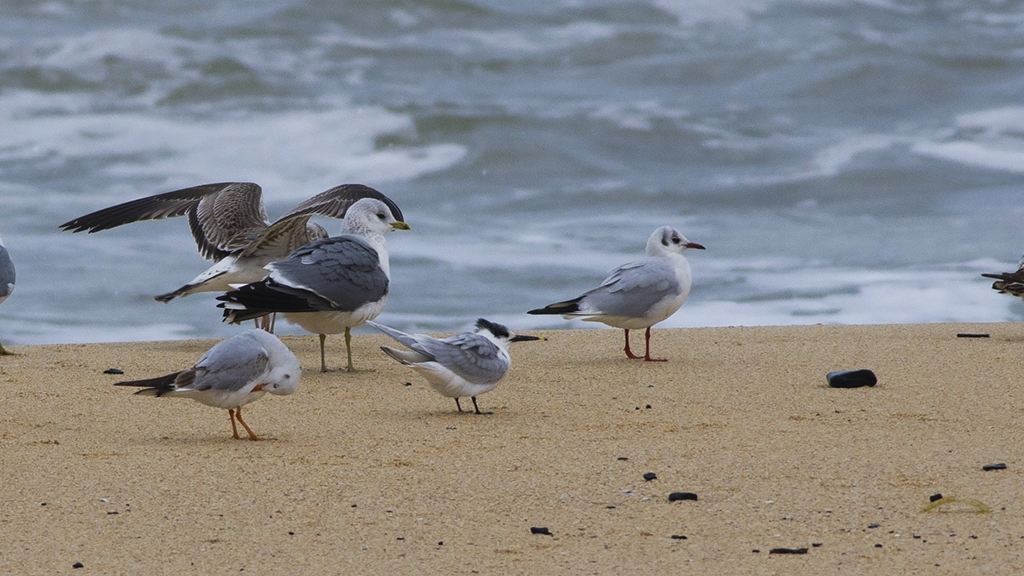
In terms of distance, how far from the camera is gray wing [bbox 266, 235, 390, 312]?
6867mm

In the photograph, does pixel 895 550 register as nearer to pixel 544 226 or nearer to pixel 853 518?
pixel 853 518

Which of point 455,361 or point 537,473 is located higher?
point 455,361

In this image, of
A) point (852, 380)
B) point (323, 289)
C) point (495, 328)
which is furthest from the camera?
point (323, 289)

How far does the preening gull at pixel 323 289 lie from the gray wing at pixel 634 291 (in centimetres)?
116

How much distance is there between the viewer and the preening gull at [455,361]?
569 cm

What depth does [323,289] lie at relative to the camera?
6.89 meters

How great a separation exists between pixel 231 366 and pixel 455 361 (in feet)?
3.22

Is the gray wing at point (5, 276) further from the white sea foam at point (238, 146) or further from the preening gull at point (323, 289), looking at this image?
the white sea foam at point (238, 146)

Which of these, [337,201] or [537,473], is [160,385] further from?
[337,201]

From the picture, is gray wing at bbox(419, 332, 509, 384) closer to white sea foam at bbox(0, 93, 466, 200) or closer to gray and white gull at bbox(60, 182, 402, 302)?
gray and white gull at bbox(60, 182, 402, 302)

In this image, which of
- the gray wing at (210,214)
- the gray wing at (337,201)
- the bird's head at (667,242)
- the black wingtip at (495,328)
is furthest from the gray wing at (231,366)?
the gray wing at (337,201)

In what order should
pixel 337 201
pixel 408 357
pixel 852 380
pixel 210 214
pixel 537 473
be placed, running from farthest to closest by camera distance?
1. pixel 210 214
2. pixel 337 201
3. pixel 852 380
4. pixel 408 357
5. pixel 537 473

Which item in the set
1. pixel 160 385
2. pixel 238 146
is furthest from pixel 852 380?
pixel 238 146

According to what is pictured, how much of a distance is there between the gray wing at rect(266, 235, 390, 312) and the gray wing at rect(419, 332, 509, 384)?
1.23m
